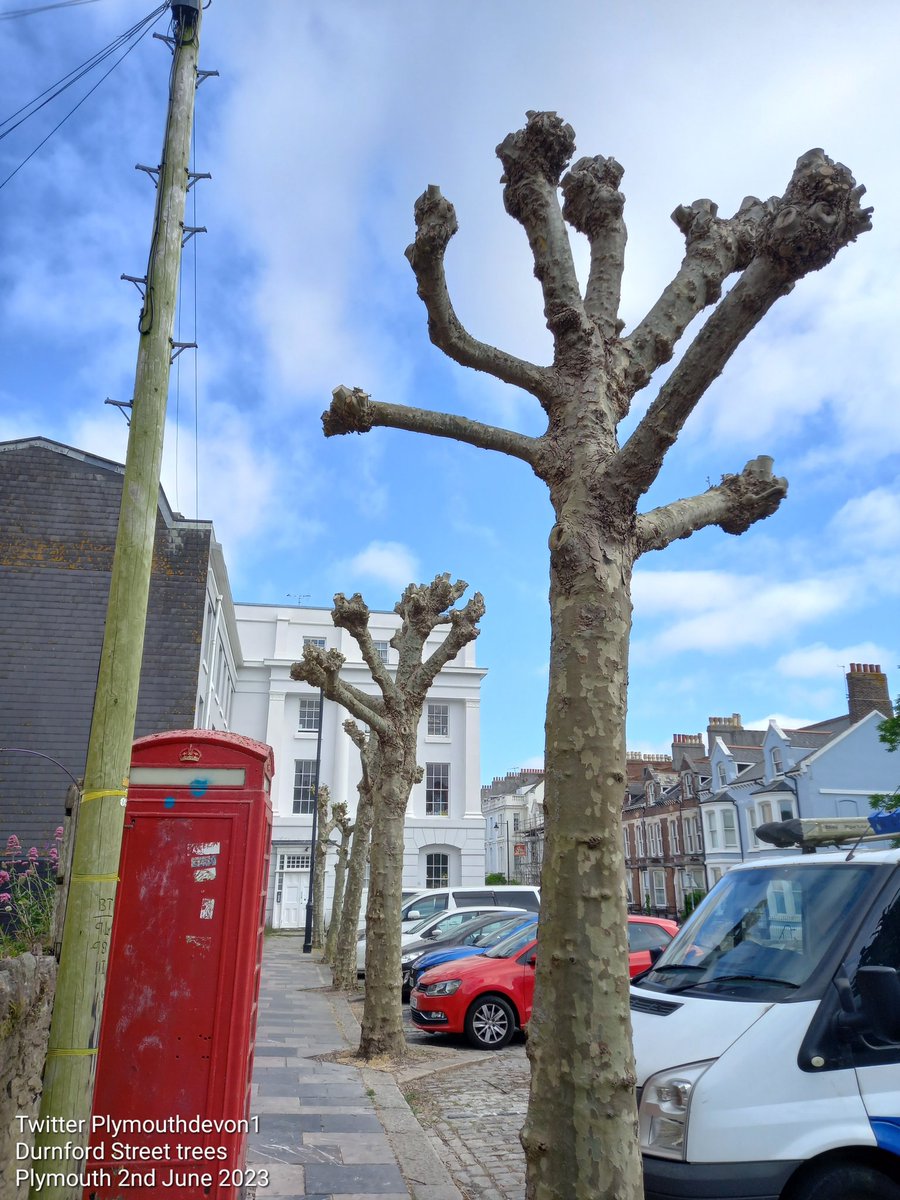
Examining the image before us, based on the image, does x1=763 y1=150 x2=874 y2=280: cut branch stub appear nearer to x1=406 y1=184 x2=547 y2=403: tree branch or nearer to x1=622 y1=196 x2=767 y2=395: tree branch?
x1=622 y1=196 x2=767 y2=395: tree branch

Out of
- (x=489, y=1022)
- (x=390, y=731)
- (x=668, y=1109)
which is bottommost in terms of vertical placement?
(x=489, y=1022)

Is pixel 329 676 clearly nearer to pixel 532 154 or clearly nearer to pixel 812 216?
pixel 532 154

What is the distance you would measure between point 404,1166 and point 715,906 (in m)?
2.73

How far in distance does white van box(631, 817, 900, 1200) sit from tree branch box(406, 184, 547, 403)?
11.0 feet

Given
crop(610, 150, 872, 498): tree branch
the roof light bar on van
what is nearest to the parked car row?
the roof light bar on van

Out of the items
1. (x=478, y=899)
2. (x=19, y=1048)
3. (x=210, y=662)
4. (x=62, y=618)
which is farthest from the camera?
(x=210, y=662)

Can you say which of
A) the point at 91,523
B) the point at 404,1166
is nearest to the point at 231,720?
the point at 91,523

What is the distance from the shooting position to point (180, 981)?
4.68 m

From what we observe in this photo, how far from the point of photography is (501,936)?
46.7 ft

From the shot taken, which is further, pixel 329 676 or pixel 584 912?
pixel 329 676

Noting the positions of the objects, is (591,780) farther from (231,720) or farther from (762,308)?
(231,720)

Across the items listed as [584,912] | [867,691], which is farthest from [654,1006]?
[867,691]

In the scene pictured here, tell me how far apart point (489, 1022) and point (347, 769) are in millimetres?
31072

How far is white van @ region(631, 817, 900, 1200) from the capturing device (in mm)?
3934
